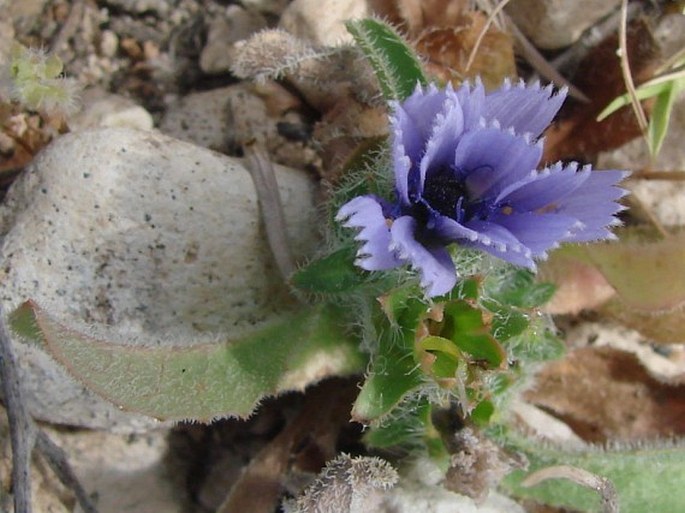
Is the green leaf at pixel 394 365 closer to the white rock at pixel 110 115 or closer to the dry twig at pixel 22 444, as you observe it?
the dry twig at pixel 22 444

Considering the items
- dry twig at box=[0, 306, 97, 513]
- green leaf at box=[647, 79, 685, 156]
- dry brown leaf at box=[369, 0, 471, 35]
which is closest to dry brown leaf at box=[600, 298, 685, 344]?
green leaf at box=[647, 79, 685, 156]

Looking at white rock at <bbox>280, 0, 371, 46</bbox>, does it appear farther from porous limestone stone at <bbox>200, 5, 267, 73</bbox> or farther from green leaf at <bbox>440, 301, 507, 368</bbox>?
green leaf at <bbox>440, 301, 507, 368</bbox>

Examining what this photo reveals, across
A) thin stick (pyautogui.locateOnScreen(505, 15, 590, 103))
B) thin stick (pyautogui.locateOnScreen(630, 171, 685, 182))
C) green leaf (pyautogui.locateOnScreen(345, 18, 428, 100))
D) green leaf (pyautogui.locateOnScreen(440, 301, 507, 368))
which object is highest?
green leaf (pyautogui.locateOnScreen(345, 18, 428, 100))

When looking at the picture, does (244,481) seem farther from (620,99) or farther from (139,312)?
(620,99)

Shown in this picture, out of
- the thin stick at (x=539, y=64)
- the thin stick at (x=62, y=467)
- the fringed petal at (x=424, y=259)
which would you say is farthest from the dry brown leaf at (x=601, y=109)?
the thin stick at (x=62, y=467)

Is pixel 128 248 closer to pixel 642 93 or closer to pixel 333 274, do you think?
pixel 333 274

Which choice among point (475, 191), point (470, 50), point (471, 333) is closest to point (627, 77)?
point (470, 50)

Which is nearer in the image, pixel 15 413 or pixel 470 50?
pixel 15 413
